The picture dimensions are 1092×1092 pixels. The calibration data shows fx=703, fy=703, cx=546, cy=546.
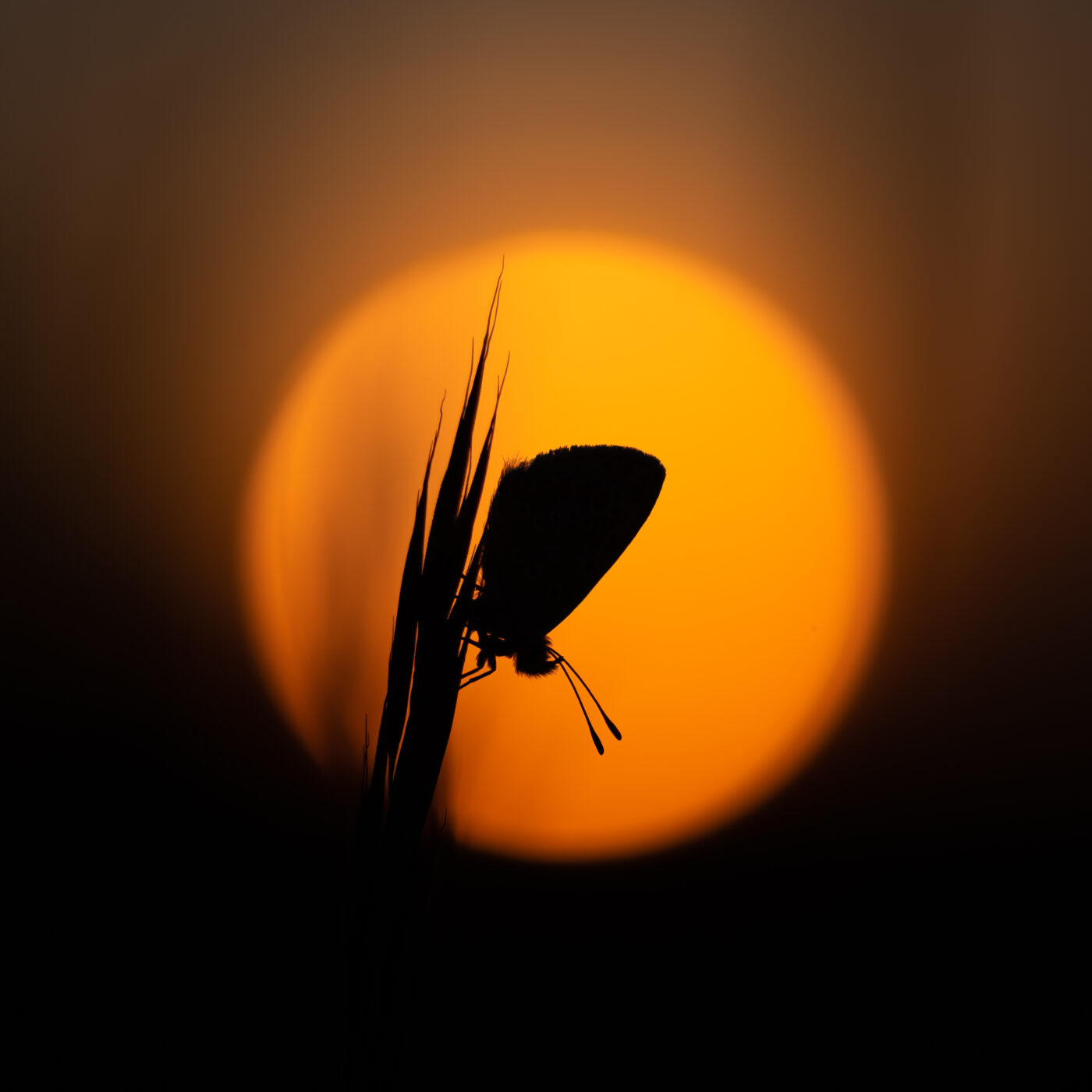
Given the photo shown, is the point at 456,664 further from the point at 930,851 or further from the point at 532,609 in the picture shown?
the point at 930,851

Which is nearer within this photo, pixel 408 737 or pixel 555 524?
pixel 408 737

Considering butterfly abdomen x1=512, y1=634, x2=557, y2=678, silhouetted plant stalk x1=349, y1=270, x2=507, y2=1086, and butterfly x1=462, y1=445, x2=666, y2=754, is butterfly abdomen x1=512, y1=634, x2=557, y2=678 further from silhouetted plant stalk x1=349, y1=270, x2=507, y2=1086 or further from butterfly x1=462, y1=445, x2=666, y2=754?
silhouetted plant stalk x1=349, y1=270, x2=507, y2=1086

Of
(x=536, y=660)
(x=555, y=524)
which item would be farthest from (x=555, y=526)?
(x=536, y=660)

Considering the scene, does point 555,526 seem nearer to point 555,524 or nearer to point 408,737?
point 555,524

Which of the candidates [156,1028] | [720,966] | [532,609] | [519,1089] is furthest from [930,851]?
[532,609]

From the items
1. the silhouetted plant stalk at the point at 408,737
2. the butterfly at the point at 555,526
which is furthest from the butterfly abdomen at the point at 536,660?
the silhouetted plant stalk at the point at 408,737

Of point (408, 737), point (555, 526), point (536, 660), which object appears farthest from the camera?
point (536, 660)

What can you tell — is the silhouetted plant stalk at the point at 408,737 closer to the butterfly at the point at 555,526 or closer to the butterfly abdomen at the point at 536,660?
the butterfly at the point at 555,526

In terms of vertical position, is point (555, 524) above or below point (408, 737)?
above

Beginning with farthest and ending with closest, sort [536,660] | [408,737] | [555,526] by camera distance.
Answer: [536,660], [555,526], [408,737]
